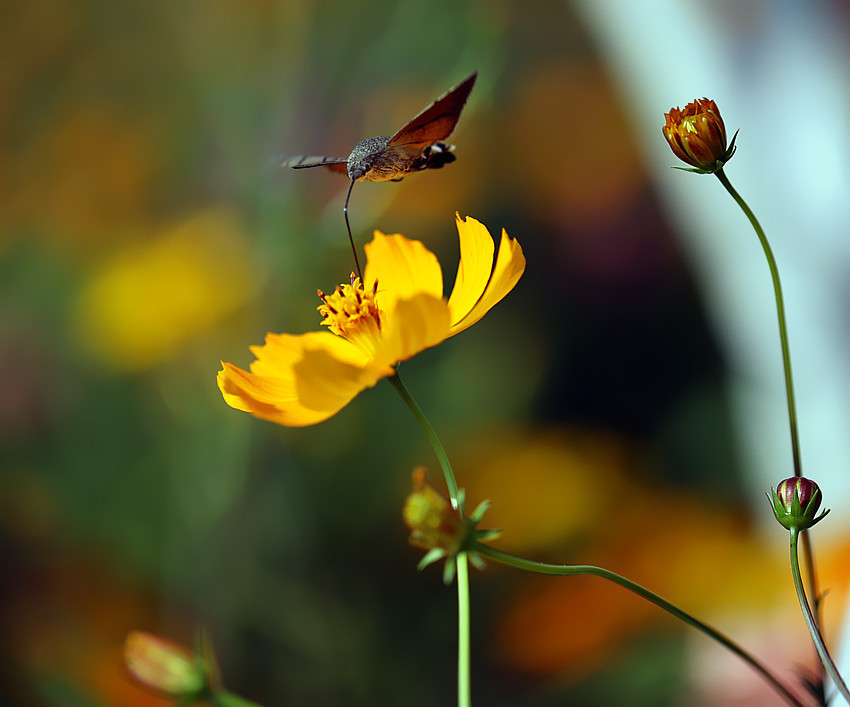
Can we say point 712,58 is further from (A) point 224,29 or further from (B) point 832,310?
(A) point 224,29

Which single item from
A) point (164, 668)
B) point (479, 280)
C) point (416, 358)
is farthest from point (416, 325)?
point (416, 358)

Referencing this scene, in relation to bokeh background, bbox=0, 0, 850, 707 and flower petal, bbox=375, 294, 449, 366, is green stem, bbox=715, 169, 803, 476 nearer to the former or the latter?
flower petal, bbox=375, 294, 449, 366

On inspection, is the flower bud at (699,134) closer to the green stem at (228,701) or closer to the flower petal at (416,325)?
the flower petal at (416,325)

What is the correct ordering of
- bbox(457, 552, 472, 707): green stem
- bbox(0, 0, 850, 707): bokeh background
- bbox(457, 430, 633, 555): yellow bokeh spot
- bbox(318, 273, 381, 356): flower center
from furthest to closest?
bbox(457, 430, 633, 555): yellow bokeh spot < bbox(0, 0, 850, 707): bokeh background < bbox(318, 273, 381, 356): flower center < bbox(457, 552, 472, 707): green stem

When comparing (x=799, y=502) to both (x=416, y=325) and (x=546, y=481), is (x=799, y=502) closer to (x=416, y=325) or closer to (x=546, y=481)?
(x=416, y=325)

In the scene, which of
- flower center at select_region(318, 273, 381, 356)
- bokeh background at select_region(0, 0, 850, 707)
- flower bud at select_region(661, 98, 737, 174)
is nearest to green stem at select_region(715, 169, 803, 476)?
flower bud at select_region(661, 98, 737, 174)

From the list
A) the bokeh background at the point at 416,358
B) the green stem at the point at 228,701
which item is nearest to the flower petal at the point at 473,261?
the green stem at the point at 228,701

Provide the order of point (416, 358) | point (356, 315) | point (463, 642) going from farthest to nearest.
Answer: point (416, 358)
point (356, 315)
point (463, 642)
